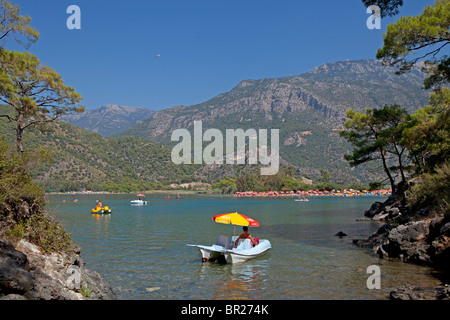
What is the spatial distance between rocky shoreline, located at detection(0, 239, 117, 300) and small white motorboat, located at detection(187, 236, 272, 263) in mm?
7615

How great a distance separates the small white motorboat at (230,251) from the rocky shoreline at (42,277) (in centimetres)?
761

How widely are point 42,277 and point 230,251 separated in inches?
414

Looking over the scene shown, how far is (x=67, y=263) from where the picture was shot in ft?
35.1

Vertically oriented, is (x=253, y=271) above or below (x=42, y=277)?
below

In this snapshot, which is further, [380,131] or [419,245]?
[380,131]

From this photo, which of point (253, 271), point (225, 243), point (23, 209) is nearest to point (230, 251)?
point (225, 243)

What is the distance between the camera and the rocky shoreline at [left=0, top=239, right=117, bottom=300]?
687 cm

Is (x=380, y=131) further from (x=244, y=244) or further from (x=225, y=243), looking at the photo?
(x=225, y=243)

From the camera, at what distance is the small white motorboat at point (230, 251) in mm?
17672

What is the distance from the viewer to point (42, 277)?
8.20m

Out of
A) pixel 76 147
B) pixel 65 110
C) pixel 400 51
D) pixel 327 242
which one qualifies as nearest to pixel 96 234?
pixel 65 110

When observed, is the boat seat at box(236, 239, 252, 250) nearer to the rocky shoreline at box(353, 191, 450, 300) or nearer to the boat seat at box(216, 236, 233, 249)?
the boat seat at box(216, 236, 233, 249)

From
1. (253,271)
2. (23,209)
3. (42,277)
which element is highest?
(23,209)
